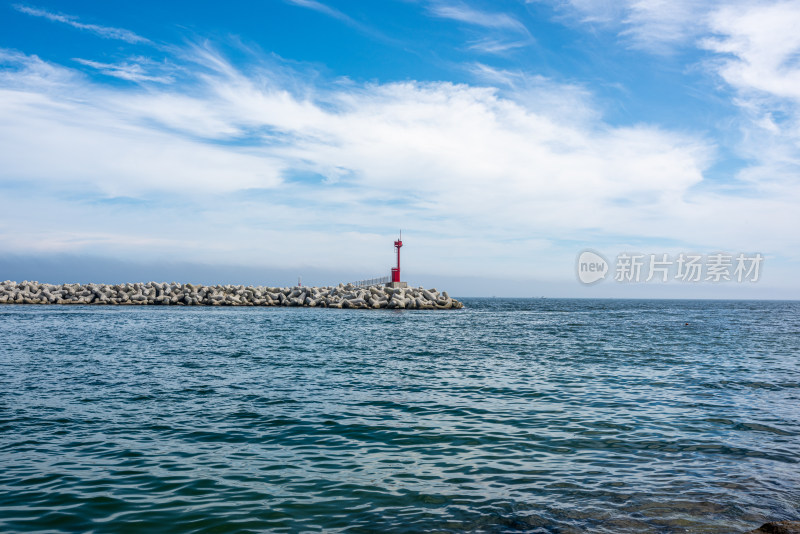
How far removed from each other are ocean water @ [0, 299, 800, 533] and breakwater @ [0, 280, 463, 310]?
146 ft

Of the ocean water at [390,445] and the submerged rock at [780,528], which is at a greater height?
the submerged rock at [780,528]

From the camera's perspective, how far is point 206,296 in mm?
66312

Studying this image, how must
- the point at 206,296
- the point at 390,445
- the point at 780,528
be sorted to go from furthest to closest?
1. the point at 206,296
2. the point at 390,445
3. the point at 780,528

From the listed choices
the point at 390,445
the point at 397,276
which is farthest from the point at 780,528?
the point at 397,276

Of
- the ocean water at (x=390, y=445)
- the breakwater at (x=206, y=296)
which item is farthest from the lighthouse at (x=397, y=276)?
the ocean water at (x=390, y=445)

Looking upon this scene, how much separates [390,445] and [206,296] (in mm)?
60889

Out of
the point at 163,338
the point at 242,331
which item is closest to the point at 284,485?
the point at 163,338

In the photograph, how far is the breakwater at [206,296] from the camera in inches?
2498

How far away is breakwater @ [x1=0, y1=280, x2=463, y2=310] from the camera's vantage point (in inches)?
2498

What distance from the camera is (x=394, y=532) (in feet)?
20.9

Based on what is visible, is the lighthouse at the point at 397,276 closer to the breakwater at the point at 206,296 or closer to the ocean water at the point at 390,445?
the breakwater at the point at 206,296

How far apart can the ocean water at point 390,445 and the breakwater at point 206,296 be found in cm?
Result: 4464

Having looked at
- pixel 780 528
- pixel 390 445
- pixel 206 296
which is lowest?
pixel 390 445

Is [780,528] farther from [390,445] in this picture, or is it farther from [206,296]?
[206,296]
